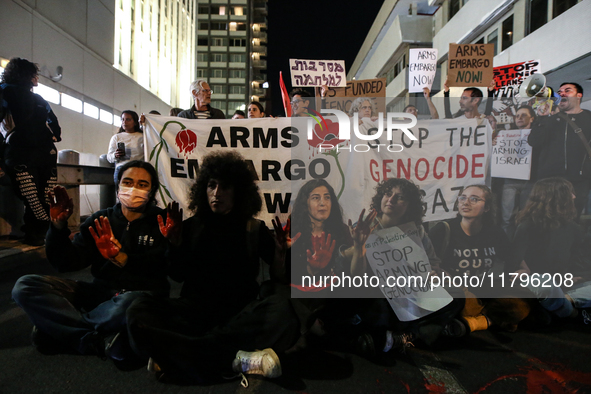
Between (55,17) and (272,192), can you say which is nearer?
(272,192)

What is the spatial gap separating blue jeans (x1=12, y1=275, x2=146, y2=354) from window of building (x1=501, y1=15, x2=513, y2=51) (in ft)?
43.9

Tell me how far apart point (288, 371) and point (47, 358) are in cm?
142

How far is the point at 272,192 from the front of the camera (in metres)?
4.13

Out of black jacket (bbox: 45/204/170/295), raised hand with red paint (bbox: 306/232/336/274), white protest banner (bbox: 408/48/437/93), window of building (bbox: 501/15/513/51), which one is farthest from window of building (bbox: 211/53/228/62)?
raised hand with red paint (bbox: 306/232/336/274)

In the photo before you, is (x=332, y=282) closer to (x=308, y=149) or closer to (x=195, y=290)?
(x=195, y=290)

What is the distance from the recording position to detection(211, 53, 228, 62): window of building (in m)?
58.2

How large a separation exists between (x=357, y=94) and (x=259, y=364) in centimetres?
455

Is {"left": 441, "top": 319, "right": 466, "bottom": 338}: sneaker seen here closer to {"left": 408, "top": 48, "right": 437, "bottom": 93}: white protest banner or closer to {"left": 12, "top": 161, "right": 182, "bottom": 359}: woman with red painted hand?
{"left": 12, "top": 161, "right": 182, "bottom": 359}: woman with red painted hand

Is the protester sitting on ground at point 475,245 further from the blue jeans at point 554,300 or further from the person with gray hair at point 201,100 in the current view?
the person with gray hair at point 201,100

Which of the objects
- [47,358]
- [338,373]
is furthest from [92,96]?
[338,373]

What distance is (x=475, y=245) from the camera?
284 centimetres

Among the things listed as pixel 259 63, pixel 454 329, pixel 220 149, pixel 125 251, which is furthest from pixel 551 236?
pixel 259 63

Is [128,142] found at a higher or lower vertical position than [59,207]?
higher

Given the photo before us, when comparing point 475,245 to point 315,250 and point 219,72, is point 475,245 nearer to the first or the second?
point 315,250
